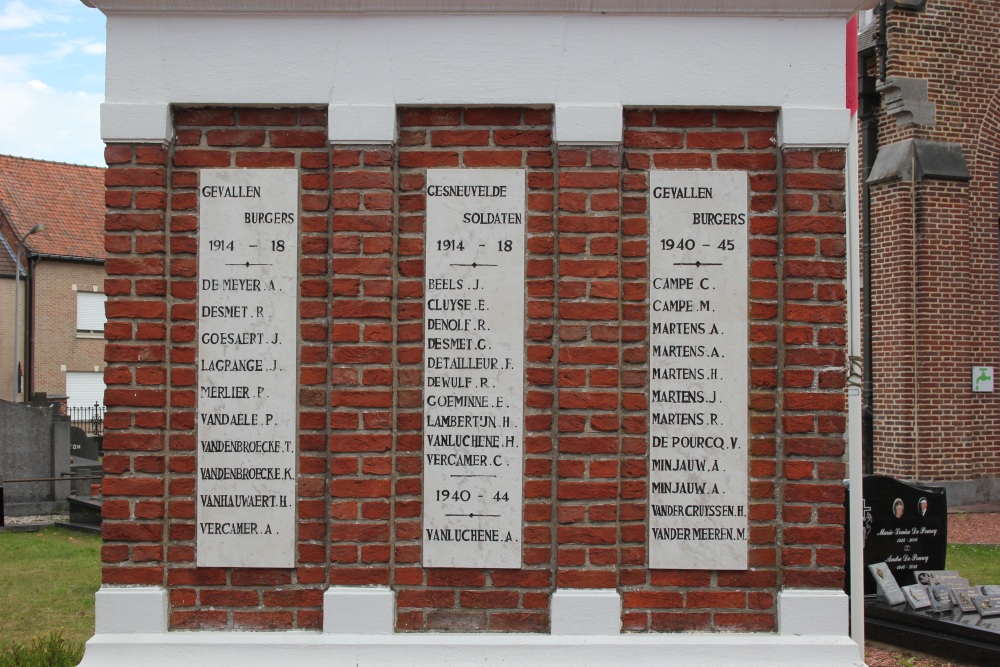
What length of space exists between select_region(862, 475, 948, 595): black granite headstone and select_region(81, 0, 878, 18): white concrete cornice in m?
4.42

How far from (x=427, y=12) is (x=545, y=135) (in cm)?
76

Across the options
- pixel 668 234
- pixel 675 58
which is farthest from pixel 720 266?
pixel 675 58

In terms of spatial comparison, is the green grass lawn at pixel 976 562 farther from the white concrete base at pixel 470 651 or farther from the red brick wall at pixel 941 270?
the white concrete base at pixel 470 651

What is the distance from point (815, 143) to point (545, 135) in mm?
1201

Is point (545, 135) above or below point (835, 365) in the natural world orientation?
above

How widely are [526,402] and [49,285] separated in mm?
37614

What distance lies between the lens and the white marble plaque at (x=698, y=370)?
417 cm

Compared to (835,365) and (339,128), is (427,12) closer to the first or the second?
(339,128)

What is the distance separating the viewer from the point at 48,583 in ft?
31.6

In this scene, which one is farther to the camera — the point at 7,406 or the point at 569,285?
the point at 7,406

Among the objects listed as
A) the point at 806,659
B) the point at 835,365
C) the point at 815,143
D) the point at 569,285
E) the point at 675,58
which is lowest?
the point at 806,659

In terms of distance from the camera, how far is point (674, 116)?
13.9 ft

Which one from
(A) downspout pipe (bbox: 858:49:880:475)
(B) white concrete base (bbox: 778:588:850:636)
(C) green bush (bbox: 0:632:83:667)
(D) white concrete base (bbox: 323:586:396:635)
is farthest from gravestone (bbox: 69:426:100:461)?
(B) white concrete base (bbox: 778:588:850:636)

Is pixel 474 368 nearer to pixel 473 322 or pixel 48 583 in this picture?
pixel 473 322
